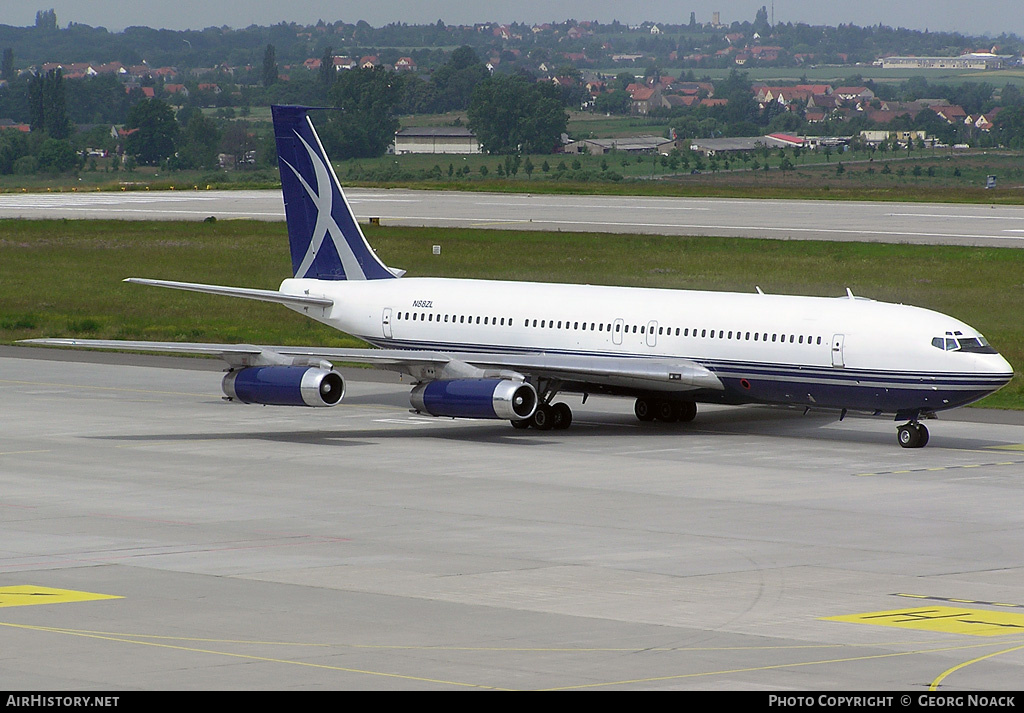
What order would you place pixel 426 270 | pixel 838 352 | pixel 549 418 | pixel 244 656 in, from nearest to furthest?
pixel 244 656 < pixel 838 352 < pixel 549 418 < pixel 426 270

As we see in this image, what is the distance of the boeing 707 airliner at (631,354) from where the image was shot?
4306cm

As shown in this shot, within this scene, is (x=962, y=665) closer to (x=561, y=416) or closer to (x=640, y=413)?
(x=561, y=416)

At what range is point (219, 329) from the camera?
70438 mm

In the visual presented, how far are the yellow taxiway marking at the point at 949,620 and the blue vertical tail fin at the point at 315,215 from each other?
3200 cm

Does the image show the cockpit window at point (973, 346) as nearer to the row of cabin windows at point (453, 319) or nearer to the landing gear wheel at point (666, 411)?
the landing gear wheel at point (666, 411)

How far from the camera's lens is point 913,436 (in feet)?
143

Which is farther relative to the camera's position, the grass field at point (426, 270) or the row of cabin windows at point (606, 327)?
the grass field at point (426, 270)

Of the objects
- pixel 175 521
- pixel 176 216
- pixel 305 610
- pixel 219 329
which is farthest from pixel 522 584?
pixel 176 216

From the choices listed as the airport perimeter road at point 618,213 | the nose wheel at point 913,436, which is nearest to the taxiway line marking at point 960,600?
the nose wheel at point 913,436

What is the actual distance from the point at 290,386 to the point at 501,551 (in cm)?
1636

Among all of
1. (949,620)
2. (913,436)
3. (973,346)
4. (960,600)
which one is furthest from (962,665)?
(913,436)

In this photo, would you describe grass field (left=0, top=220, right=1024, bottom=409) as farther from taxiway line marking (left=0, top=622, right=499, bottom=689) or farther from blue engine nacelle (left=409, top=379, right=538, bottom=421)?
taxiway line marking (left=0, top=622, right=499, bottom=689)

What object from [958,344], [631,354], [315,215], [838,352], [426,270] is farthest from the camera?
[426,270]
